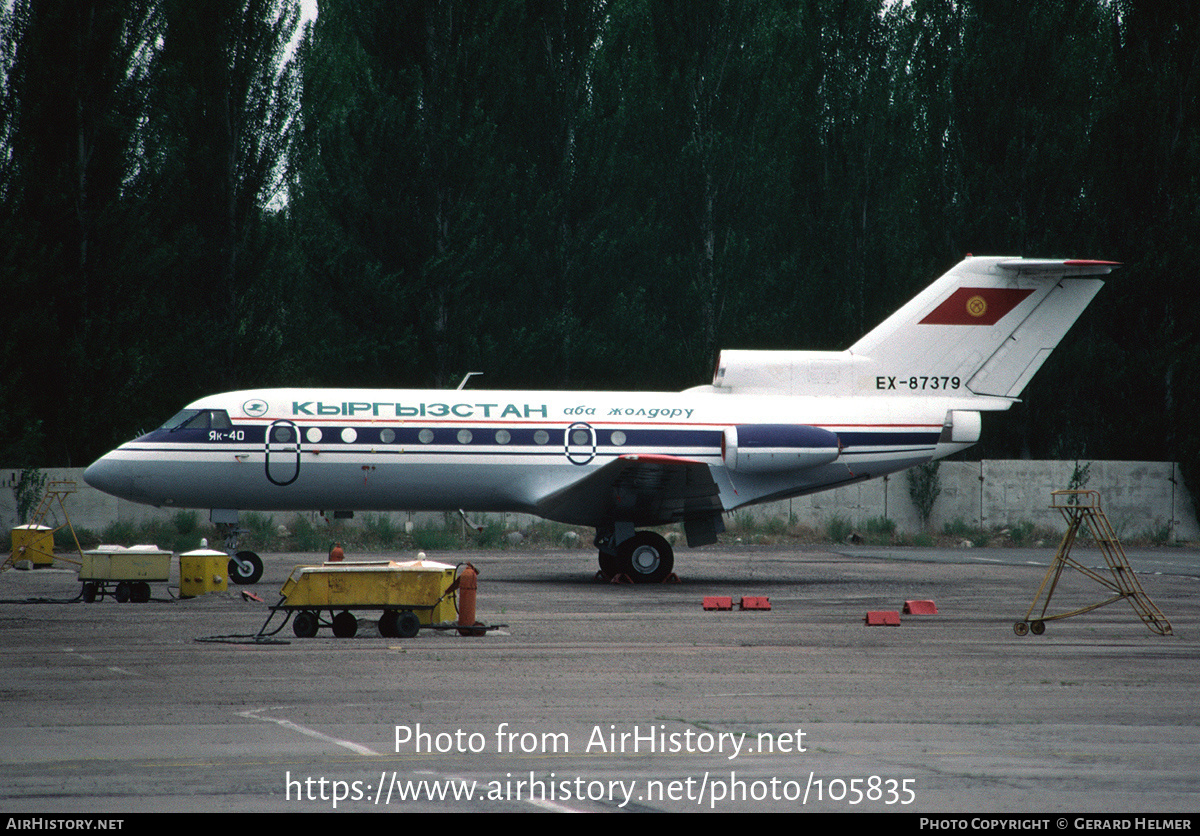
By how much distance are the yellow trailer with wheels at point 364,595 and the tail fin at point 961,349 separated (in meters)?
10.1

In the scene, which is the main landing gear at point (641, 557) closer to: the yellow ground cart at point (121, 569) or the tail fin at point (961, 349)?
the tail fin at point (961, 349)

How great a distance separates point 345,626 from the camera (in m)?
14.0

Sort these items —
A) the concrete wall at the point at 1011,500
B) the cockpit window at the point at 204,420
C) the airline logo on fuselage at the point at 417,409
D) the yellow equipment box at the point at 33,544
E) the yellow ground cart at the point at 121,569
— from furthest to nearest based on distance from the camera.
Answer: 1. the concrete wall at the point at 1011,500
2. the yellow equipment box at the point at 33,544
3. the airline logo on fuselage at the point at 417,409
4. the cockpit window at the point at 204,420
5. the yellow ground cart at the point at 121,569

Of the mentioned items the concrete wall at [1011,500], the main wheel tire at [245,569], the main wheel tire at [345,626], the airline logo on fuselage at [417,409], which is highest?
the airline logo on fuselage at [417,409]

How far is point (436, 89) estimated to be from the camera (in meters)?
37.9

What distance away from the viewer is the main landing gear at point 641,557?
21.4 m

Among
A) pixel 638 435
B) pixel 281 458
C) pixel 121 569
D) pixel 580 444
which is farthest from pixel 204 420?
pixel 638 435

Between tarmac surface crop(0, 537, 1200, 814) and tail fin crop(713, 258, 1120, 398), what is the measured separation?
595 cm

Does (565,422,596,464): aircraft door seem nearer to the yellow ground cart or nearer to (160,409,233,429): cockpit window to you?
(160,409,233,429): cockpit window

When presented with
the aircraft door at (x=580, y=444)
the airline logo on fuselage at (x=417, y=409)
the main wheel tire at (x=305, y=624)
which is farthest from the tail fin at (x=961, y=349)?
the main wheel tire at (x=305, y=624)

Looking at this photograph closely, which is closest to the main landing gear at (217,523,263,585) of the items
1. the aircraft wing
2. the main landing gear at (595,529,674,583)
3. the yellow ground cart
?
the yellow ground cart

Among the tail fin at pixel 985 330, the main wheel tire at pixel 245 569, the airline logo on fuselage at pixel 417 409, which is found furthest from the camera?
the tail fin at pixel 985 330

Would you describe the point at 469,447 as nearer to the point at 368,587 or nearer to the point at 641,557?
the point at 641,557

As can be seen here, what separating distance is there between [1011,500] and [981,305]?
527 inches
